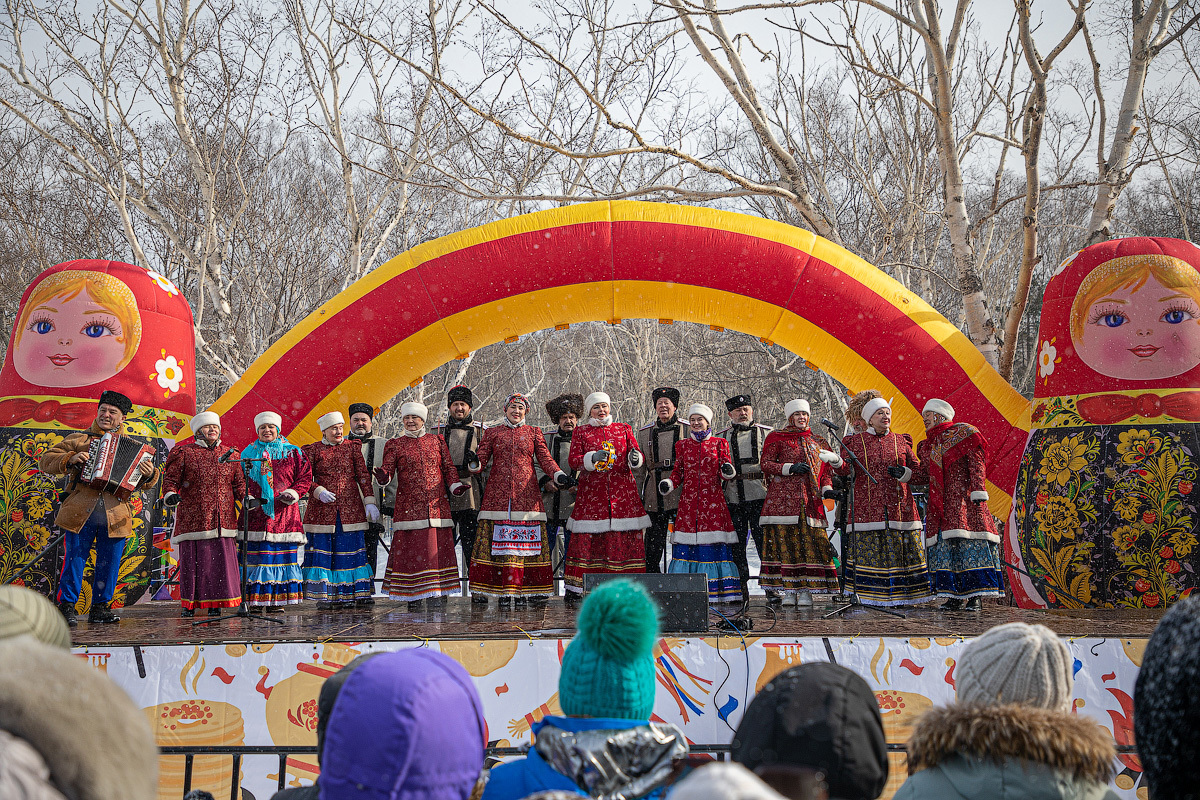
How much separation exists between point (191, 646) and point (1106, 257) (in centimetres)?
639

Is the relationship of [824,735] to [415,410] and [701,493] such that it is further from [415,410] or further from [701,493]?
[415,410]

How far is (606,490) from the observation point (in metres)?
6.34

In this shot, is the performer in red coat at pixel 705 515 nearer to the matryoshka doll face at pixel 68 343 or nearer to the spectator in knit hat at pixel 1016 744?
the spectator in knit hat at pixel 1016 744

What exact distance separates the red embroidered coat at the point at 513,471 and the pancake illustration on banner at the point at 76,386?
2503mm

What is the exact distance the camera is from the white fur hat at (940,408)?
239 inches

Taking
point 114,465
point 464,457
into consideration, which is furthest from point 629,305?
point 114,465

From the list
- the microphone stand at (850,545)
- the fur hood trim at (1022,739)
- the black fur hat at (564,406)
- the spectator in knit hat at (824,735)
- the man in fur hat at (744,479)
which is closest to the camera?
the spectator in knit hat at (824,735)

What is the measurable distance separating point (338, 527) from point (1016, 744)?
5492 mm

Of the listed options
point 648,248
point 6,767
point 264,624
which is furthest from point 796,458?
point 6,767

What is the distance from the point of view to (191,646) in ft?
14.8

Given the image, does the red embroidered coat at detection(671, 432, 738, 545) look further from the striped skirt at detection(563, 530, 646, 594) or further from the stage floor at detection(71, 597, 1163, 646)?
the stage floor at detection(71, 597, 1163, 646)

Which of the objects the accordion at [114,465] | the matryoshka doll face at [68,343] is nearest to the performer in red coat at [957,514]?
the accordion at [114,465]

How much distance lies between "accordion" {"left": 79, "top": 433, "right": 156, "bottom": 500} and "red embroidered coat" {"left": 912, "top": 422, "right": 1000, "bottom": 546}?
5.59 meters

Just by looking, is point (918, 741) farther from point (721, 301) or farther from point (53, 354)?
point (53, 354)
